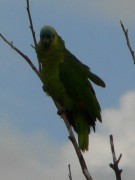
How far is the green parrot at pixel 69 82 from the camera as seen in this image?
5.57 m

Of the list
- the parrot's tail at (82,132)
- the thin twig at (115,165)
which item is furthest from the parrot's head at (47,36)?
the thin twig at (115,165)

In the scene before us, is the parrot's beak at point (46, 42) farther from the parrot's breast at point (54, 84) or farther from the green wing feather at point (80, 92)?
the green wing feather at point (80, 92)

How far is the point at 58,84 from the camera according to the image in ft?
18.7

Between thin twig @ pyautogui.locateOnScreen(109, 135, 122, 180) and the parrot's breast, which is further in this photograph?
the parrot's breast

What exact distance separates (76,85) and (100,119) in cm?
58

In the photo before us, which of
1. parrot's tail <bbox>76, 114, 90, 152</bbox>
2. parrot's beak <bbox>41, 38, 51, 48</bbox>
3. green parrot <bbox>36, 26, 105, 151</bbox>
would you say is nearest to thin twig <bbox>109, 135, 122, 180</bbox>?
parrot's tail <bbox>76, 114, 90, 152</bbox>

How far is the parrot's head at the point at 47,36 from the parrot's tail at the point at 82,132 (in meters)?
0.99

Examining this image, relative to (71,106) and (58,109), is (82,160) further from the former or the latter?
(71,106)

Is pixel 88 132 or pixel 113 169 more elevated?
pixel 88 132

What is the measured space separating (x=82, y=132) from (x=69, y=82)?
716 millimetres

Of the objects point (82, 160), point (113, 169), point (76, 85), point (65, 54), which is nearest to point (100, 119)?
point (76, 85)

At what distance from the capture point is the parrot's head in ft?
19.2

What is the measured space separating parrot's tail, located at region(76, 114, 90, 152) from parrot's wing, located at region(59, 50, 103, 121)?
0.12m

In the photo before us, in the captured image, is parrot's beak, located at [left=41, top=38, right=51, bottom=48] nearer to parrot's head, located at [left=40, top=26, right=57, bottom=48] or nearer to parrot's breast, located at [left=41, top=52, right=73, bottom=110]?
parrot's head, located at [left=40, top=26, right=57, bottom=48]
